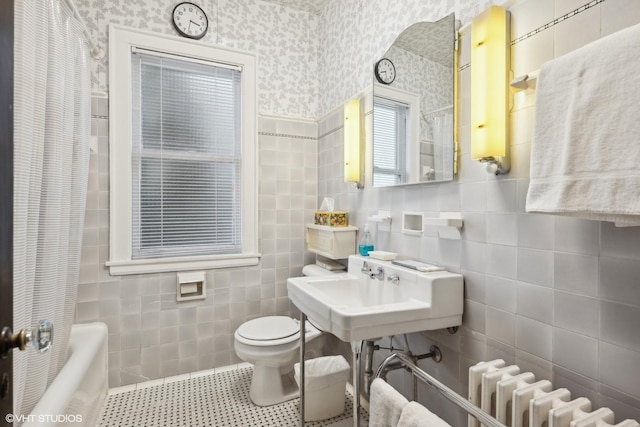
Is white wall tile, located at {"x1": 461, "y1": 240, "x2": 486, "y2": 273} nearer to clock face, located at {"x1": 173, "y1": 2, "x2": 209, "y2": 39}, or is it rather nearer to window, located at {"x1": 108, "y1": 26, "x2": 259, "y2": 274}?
window, located at {"x1": 108, "y1": 26, "x2": 259, "y2": 274}

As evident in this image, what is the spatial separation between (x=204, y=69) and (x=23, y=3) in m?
1.44

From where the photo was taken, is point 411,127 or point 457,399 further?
point 411,127

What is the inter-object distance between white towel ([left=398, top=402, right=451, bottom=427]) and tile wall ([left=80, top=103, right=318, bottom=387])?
1745mm

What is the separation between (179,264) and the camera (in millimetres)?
2307

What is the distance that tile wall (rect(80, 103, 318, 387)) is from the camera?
2113mm

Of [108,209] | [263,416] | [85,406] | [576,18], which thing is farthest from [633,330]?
[108,209]

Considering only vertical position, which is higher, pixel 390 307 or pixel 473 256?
pixel 473 256

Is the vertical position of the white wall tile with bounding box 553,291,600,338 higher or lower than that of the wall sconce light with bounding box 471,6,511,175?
lower

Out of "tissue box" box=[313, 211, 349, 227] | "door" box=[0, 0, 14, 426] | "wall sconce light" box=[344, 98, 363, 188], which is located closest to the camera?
"door" box=[0, 0, 14, 426]

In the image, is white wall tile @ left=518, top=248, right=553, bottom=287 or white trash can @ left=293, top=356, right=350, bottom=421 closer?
white wall tile @ left=518, top=248, right=553, bottom=287

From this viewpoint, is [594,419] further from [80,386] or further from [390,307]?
[80,386]

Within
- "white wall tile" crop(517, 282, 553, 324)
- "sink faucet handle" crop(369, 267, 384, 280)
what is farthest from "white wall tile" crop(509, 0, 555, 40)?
"sink faucet handle" crop(369, 267, 384, 280)

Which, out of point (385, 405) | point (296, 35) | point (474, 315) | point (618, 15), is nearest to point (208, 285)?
point (385, 405)

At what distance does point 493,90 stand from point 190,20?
7.10 feet
